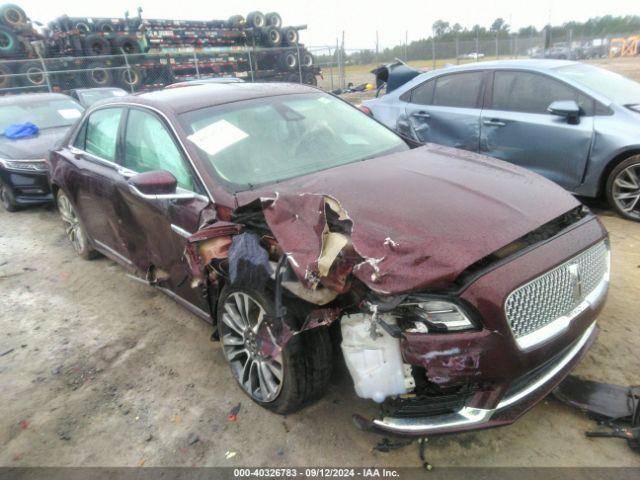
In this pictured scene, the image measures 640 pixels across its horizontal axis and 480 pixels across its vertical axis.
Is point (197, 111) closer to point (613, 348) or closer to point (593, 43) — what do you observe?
point (613, 348)

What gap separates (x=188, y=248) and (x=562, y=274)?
1.87 metres

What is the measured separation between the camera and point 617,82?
16.3ft

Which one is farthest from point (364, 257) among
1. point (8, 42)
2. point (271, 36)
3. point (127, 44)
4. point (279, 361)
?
point (271, 36)

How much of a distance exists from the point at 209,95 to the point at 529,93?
3535 millimetres

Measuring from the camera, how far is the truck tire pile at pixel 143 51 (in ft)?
49.4

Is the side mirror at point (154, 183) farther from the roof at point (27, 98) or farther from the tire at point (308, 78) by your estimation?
the tire at point (308, 78)

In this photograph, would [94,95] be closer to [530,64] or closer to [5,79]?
[5,79]

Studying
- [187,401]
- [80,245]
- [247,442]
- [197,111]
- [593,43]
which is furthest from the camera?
[593,43]

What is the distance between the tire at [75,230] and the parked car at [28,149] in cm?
172

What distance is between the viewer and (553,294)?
2037mm

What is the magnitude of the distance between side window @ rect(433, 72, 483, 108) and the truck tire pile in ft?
41.3

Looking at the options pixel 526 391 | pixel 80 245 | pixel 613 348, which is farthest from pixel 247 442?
pixel 80 245

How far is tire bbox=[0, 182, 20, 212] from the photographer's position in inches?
257

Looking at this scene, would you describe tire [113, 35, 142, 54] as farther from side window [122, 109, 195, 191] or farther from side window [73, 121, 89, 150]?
side window [122, 109, 195, 191]
